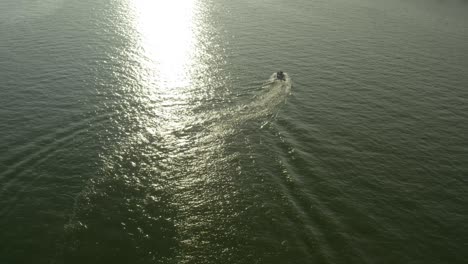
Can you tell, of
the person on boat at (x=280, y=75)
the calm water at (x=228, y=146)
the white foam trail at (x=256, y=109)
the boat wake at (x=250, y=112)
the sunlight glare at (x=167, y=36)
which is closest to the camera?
the calm water at (x=228, y=146)

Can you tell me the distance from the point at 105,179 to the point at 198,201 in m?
12.1

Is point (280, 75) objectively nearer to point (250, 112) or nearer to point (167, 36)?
point (250, 112)

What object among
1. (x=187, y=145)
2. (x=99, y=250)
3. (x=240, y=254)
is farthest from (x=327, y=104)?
(x=99, y=250)

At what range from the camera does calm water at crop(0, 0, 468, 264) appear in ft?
122

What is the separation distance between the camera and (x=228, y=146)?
165ft

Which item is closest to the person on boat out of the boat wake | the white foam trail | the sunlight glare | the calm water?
the white foam trail

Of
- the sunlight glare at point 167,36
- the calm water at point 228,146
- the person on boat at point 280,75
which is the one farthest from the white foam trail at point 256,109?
the sunlight glare at point 167,36

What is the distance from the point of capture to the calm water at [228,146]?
1467 inches

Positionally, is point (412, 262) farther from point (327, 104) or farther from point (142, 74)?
point (142, 74)

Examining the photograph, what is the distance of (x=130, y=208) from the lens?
4022cm

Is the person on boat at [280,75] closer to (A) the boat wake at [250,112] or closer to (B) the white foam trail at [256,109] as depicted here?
(B) the white foam trail at [256,109]

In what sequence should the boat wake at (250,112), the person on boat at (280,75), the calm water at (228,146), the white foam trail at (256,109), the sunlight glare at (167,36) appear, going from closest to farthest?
the calm water at (228,146) → the boat wake at (250,112) → the white foam trail at (256,109) → the person on boat at (280,75) → the sunlight glare at (167,36)

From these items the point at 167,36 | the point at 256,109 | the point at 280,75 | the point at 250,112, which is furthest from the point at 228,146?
the point at 167,36

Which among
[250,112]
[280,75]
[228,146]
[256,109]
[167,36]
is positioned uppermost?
[167,36]
